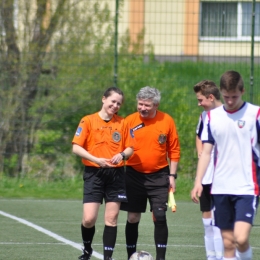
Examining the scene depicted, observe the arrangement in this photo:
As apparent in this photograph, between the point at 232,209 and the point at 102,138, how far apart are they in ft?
6.53

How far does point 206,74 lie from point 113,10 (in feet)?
7.07

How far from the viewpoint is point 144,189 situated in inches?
339

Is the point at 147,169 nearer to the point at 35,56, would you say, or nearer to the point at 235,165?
the point at 235,165

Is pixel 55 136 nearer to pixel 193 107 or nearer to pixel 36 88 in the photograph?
pixel 36 88

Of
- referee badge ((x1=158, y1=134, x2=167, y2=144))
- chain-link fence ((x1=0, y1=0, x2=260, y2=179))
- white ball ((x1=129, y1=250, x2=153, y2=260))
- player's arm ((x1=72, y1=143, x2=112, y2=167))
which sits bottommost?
white ball ((x1=129, y1=250, x2=153, y2=260))

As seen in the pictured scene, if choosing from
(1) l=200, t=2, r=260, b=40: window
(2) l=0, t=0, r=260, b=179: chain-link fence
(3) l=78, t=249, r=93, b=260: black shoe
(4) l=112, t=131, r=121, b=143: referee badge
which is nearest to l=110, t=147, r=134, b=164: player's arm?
(4) l=112, t=131, r=121, b=143: referee badge

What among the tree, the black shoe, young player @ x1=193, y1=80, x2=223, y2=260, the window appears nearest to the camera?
young player @ x1=193, y1=80, x2=223, y2=260

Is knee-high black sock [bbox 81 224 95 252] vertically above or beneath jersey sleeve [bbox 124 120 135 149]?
beneath

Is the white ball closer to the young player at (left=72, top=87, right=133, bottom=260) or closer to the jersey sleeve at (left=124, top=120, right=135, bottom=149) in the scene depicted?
the young player at (left=72, top=87, right=133, bottom=260)

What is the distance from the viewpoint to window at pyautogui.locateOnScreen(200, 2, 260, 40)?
15.2m

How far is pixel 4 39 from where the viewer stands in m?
15.4

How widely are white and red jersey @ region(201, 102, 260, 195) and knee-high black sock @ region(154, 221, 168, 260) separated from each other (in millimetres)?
1694

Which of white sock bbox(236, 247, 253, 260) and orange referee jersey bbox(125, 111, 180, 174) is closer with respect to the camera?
white sock bbox(236, 247, 253, 260)

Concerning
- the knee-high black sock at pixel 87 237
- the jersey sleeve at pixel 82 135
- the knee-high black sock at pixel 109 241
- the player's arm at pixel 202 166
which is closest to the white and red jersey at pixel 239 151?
the player's arm at pixel 202 166
